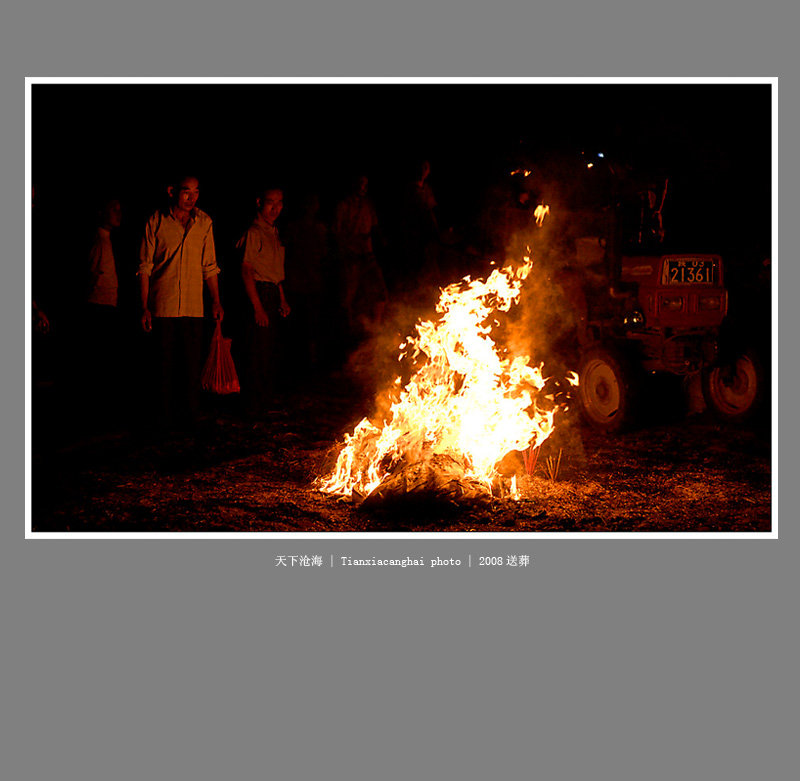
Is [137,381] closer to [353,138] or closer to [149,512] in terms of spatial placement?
[149,512]

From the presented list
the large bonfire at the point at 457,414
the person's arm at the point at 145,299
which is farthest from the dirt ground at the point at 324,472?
the person's arm at the point at 145,299

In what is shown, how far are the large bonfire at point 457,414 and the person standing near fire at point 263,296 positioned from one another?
1619 mm

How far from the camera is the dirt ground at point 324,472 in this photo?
7.19m

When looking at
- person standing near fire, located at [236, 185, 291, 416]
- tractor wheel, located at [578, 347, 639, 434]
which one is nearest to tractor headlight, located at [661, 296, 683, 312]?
tractor wheel, located at [578, 347, 639, 434]

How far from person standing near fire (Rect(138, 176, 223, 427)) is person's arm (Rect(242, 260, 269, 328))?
1.33 feet

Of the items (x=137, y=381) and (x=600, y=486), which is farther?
(x=137, y=381)

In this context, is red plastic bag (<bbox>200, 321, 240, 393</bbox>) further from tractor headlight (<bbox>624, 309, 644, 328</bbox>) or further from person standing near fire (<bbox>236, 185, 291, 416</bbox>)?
tractor headlight (<bbox>624, 309, 644, 328</bbox>)

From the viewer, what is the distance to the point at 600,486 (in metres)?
7.87

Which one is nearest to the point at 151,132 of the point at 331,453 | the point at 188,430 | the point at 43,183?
the point at 43,183

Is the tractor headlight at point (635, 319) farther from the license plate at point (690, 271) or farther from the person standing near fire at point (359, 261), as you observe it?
the person standing near fire at point (359, 261)

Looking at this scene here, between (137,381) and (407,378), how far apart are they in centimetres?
270

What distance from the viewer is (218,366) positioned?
8.60 m

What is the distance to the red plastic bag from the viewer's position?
8.57m

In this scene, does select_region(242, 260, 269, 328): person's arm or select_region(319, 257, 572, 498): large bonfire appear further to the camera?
select_region(242, 260, 269, 328): person's arm
